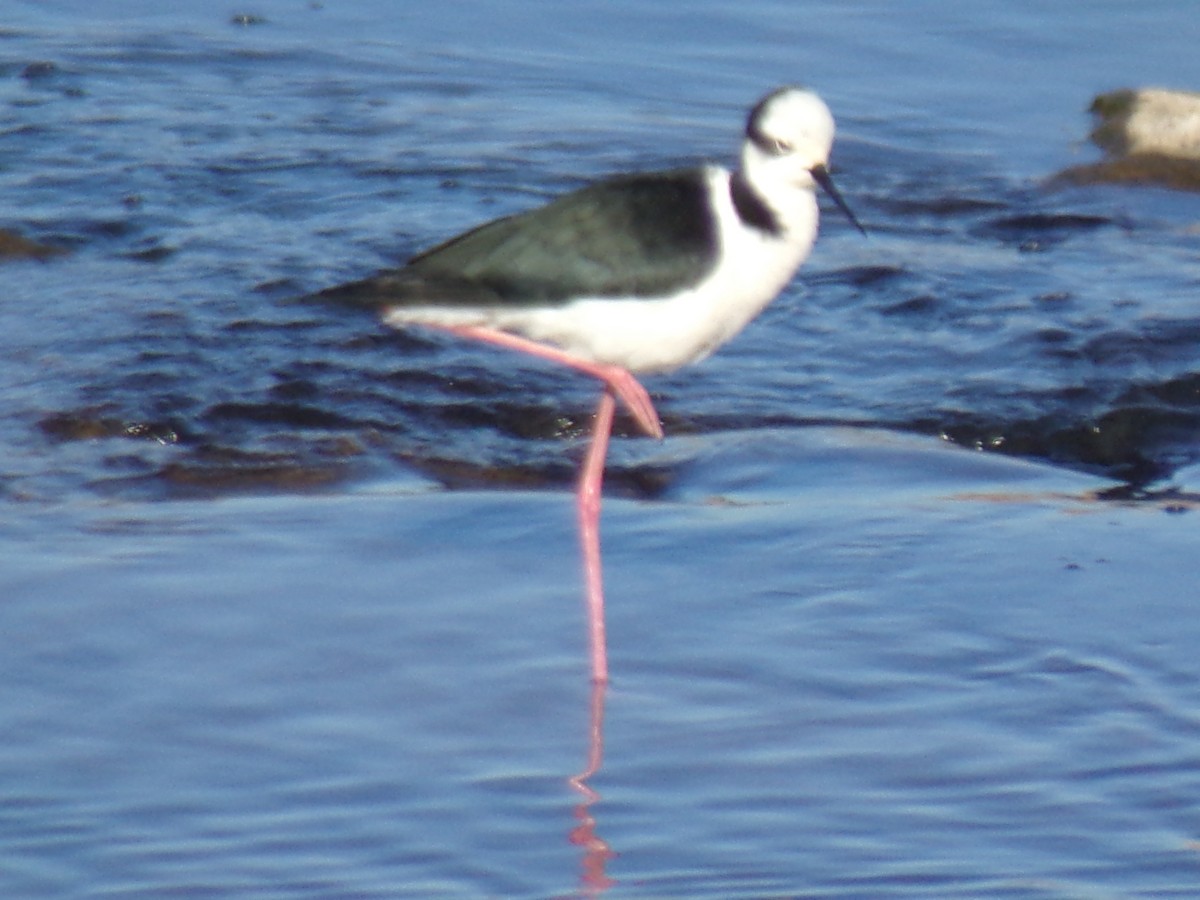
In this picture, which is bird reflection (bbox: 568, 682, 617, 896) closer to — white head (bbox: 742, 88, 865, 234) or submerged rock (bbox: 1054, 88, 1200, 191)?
white head (bbox: 742, 88, 865, 234)

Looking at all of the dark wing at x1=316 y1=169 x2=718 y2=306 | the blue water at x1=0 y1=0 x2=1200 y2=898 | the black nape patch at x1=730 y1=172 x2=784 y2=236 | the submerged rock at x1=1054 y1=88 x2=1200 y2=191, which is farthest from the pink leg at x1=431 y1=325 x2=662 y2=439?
the submerged rock at x1=1054 y1=88 x2=1200 y2=191

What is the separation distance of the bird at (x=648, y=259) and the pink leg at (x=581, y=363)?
7cm

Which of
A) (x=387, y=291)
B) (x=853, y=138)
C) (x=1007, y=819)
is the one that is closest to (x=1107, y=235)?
(x=853, y=138)

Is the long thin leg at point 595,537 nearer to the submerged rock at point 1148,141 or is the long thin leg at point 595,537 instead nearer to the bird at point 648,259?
the bird at point 648,259

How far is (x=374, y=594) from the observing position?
17.5 ft

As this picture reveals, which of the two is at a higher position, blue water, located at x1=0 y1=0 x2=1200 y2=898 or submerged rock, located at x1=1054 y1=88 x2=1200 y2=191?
submerged rock, located at x1=1054 y1=88 x2=1200 y2=191

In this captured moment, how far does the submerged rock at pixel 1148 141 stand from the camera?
9867mm

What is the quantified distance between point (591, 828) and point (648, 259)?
5.12ft

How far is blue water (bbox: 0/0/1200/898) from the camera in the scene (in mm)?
4238

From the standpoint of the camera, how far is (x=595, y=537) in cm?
559

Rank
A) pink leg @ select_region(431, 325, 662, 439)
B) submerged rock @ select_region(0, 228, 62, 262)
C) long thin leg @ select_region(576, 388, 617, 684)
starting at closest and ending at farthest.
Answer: long thin leg @ select_region(576, 388, 617, 684) → pink leg @ select_region(431, 325, 662, 439) → submerged rock @ select_region(0, 228, 62, 262)

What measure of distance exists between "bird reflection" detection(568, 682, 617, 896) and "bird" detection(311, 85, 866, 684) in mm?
642

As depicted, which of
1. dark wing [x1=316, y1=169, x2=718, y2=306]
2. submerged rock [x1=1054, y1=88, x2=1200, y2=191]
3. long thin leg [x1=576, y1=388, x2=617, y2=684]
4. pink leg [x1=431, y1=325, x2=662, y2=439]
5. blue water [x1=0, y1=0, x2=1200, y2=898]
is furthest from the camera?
submerged rock [x1=1054, y1=88, x2=1200, y2=191]

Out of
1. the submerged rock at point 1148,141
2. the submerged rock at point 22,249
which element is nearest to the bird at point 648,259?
the submerged rock at point 22,249
